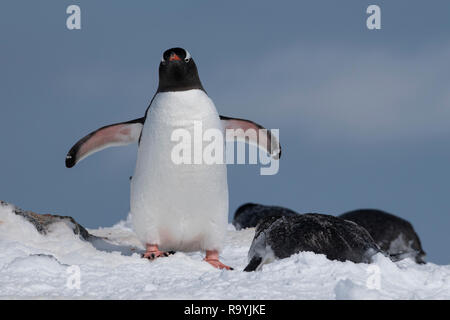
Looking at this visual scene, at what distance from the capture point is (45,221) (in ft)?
28.1

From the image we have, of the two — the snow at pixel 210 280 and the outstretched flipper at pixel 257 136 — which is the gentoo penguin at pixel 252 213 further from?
the snow at pixel 210 280

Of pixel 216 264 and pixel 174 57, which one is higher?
pixel 174 57

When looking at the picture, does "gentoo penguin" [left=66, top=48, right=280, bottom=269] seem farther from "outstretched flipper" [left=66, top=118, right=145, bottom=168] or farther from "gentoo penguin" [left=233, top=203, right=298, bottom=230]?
"gentoo penguin" [left=233, top=203, right=298, bottom=230]

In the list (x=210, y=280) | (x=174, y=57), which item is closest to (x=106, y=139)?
(x=174, y=57)

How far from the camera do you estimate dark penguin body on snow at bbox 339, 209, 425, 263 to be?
42.2ft

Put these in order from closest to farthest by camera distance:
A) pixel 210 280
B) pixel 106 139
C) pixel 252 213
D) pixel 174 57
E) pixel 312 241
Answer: pixel 210 280, pixel 312 241, pixel 174 57, pixel 106 139, pixel 252 213

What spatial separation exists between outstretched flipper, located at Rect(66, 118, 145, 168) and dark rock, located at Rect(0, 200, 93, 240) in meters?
1.06

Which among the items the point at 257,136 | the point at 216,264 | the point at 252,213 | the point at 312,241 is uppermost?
the point at 257,136

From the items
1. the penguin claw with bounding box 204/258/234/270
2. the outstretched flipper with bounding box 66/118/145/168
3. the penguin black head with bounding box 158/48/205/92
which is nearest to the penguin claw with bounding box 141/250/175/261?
the penguin claw with bounding box 204/258/234/270

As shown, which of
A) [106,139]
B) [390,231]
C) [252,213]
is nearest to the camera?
[106,139]

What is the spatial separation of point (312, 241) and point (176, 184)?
1.97 metres

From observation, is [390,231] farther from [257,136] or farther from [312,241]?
[312,241]
